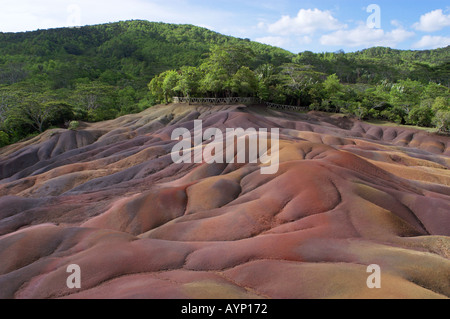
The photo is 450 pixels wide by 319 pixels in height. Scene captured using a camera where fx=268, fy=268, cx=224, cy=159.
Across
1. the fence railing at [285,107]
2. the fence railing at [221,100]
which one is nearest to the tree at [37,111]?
the fence railing at [221,100]

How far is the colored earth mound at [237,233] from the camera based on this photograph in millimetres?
9703

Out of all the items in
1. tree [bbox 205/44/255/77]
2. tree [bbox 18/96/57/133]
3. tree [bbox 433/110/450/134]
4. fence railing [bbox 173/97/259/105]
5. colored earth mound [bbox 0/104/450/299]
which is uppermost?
tree [bbox 205/44/255/77]

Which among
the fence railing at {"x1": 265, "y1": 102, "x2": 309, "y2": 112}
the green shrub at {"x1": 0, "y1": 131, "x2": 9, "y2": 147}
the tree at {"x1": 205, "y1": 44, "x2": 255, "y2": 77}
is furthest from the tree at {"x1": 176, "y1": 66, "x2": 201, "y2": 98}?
the green shrub at {"x1": 0, "y1": 131, "x2": 9, "y2": 147}

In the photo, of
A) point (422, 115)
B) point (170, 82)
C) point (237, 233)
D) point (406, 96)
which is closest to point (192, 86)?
point (170, 82)

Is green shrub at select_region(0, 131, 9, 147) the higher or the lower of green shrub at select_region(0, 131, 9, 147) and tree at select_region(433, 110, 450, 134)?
the lower

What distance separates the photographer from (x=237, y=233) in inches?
585

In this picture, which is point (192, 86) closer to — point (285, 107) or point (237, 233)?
point (285, 107)

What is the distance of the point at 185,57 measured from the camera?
4596 inches

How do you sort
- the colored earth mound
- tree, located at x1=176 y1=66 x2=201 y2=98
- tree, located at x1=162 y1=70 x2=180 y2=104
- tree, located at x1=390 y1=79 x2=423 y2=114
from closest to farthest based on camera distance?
the colored earth mound, tree, located at x1=176 y1=66 x2=201 y2=98, tree, located at x1=162 y1=70 x2=180 y2=104, tree, located at x1=390 y1=79 x2=423 y2=114

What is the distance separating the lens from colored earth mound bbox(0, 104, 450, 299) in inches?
382

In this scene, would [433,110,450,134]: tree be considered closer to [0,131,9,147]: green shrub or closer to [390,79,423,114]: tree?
[390,79,423,114]: tree

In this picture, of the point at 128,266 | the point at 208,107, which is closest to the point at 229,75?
the point at 208,107

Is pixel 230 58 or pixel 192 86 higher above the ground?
pixel 230 58

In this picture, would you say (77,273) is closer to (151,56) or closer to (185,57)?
(185,57)
